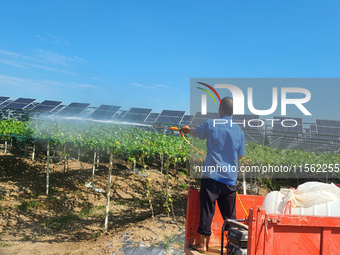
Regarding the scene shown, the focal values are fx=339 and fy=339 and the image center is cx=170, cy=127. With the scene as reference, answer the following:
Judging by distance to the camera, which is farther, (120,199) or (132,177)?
(132,177)

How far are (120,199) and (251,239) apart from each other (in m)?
9.05

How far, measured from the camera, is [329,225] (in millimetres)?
2801

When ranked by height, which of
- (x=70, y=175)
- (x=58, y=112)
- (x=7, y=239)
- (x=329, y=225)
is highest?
(x=58, y=112)

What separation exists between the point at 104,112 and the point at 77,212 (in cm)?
1268

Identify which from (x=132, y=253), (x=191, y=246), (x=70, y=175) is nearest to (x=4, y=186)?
(x=70, y=175)

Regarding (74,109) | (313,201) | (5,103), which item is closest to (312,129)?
(74,109)

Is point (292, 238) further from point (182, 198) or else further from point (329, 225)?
point (182, 198)

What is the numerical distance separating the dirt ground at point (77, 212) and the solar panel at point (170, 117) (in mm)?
4499

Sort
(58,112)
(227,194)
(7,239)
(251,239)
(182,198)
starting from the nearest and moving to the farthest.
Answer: (251,239)
(227,194)
(7,239)
(182,198)
(58,112)

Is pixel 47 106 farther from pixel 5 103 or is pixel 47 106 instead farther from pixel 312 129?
pixel 312 129

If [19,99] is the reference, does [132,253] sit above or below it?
below

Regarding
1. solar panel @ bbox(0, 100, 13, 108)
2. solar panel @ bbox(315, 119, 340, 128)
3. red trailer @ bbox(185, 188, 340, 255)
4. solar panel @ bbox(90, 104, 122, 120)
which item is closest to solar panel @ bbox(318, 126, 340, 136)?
solar panel @ bbox(315, 119, 340, 128)

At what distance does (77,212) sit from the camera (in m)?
10.1

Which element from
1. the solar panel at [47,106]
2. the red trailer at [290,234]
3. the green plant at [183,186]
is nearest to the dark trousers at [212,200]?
the red trailer at [290,234]
